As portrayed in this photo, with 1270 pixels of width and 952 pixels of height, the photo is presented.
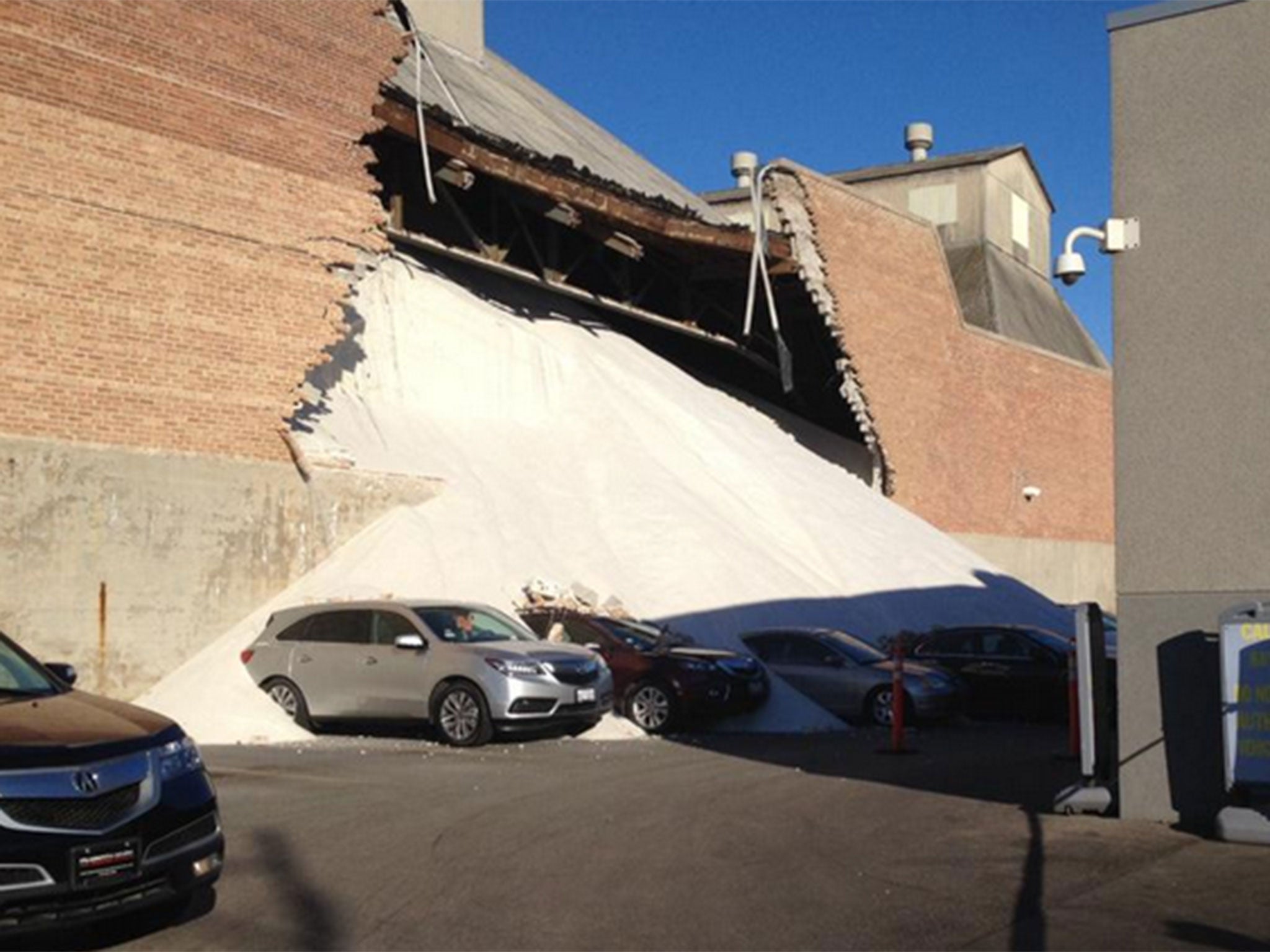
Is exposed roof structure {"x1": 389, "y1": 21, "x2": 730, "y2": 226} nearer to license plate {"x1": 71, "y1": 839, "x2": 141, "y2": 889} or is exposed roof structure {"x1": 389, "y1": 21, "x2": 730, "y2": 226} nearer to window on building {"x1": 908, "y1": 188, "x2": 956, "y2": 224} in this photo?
window on building {"x1": 908, "y1": 188, "x2": 956, "y2": 224}

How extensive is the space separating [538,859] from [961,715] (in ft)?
38.8

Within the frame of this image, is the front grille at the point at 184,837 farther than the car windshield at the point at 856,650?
No

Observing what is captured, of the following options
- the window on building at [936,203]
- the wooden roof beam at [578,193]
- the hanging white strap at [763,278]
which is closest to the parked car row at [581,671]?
the wooden roof beam at [578,193]

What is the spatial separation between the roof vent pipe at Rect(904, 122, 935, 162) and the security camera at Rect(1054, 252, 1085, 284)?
46.0 metres

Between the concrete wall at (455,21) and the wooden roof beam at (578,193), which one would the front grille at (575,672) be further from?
the concrete wall at (455,21)

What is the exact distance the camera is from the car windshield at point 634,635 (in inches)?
766

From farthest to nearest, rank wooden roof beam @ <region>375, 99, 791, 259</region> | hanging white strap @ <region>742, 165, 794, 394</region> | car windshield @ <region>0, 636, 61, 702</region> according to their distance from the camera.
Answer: hanging white strap @ <region>742, 165, 794, 394</region>, wooden roof beam @ <region>375, 99, 791, 259</region>, car windshield @ <region>0, 636, 61, 702</region>

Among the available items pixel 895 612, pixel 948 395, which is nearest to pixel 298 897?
pixel 895 612

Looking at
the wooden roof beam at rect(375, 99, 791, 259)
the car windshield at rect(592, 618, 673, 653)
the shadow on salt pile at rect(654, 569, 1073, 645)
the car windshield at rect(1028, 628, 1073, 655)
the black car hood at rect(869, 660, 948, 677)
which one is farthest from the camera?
the wooden roof beam at rect(375, 99, 791, 259)

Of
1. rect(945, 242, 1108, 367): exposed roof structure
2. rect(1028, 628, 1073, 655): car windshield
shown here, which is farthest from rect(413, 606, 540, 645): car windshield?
rect(945, 242, 1108, 367): exposed roof structure

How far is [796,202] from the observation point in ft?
113

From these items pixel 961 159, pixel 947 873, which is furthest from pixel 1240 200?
pixel 961 159

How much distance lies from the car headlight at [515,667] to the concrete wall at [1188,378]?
7037 mm

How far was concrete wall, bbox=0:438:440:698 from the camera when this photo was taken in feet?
59.7
